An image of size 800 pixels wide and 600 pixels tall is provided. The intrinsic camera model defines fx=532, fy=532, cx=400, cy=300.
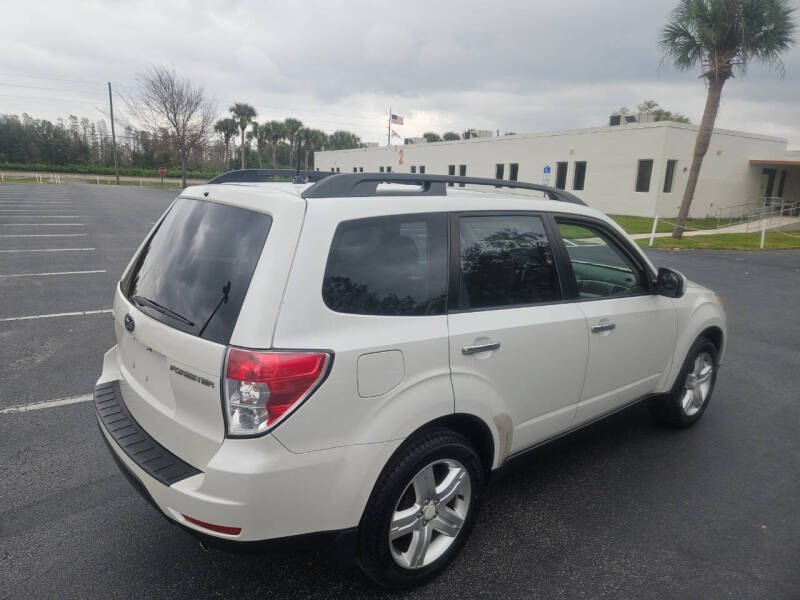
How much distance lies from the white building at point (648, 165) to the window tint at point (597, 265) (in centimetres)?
2572

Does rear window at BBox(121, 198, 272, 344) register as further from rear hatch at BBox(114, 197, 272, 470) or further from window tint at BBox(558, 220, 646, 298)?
window tint at BBox(558, 220, 646, 298)

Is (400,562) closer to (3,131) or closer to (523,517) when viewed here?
(523,517)

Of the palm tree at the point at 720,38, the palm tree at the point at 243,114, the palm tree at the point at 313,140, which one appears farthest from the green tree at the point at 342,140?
the palm tree at the point at 720,38

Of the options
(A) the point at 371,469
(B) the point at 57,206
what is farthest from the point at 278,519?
(B) the point at 57,206

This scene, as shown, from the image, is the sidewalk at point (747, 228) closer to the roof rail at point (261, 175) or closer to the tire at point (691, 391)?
the tire at point (691, 391)

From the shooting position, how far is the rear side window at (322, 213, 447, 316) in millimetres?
2125

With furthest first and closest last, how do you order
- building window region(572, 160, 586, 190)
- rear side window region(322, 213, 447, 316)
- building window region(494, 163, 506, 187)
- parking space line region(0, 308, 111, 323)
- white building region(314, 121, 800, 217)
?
building window region(494, 163, 506, 187)
building window region(572, 160, 586, 190)
white building region(314, 121, 800, 217)
parking space line region(0, 308, 111, 323)
rear side window region(322, 213, 447, 316)

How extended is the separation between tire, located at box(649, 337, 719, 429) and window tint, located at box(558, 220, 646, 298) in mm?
→ 903

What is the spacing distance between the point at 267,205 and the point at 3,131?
A: 77.7 m

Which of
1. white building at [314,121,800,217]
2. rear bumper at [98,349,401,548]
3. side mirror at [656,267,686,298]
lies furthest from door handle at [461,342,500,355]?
white building at [314,121,800,217]

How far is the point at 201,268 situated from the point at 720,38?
2366 cm

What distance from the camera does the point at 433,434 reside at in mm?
2322

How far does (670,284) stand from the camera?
3473mm

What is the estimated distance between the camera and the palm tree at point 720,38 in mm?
19422
